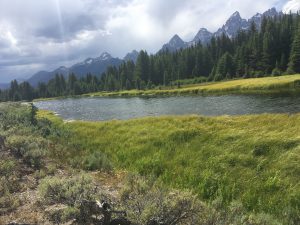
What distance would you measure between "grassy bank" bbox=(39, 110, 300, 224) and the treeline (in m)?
85.8

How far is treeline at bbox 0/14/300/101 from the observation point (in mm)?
112688

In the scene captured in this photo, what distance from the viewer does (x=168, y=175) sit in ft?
54.9

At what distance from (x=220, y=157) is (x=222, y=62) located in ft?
376

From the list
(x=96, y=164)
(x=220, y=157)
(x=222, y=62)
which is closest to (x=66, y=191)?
(x=96, y=164)

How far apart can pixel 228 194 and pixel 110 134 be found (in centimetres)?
1569

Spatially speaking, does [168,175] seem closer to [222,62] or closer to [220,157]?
[220,157]

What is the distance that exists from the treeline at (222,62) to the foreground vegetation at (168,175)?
8694cm

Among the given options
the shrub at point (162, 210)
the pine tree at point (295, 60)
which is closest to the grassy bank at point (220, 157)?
the shrub at point (162, 210)

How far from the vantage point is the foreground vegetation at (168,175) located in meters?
9.55

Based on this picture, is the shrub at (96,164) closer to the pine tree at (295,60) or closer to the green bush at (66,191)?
the green bush at (66,191)

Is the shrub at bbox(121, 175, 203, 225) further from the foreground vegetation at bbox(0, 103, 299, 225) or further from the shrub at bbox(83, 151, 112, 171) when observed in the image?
the shrub at bbox(83, 151, 112, 171)

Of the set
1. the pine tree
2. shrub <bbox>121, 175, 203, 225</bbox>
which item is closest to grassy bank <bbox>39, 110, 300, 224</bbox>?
shrub <bbox>121, 175, 203, 225</bbox>

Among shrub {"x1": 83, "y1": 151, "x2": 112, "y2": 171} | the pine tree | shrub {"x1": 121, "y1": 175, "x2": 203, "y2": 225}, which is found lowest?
shrub {"x1": 83, "y1": 151, "x2": 112, "y2": 171}

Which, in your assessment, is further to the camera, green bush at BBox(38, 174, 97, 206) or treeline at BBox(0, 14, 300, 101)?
treeline at BBox(0, 14, 300, 101)
